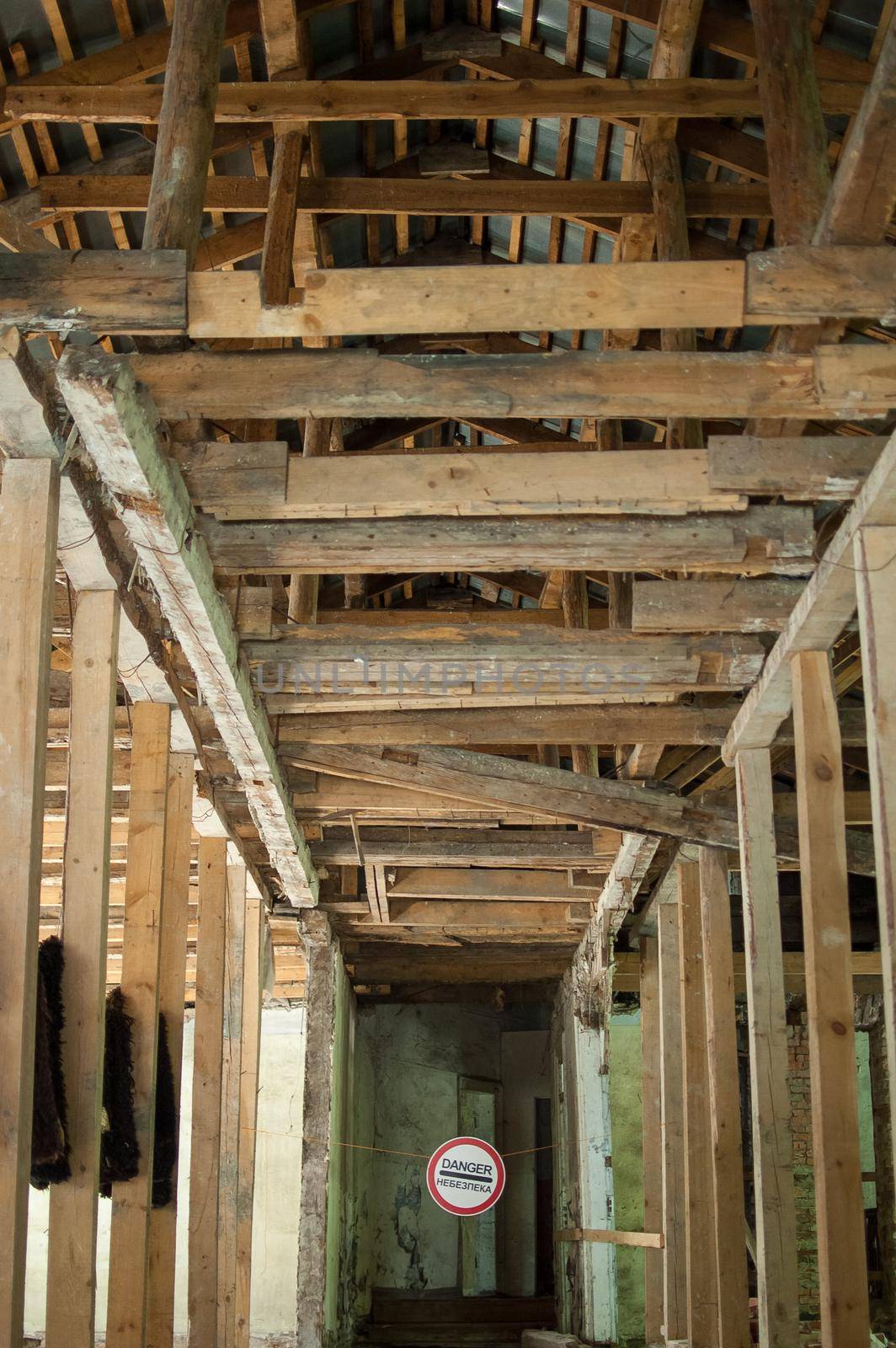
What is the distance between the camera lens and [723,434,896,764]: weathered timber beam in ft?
16.0

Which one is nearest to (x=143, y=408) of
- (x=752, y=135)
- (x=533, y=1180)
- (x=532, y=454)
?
(x=532, y=454)

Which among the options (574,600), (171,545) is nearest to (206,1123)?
(574,600)

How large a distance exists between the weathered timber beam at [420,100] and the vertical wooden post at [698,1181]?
5.04m

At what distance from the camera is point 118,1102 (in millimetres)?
5797

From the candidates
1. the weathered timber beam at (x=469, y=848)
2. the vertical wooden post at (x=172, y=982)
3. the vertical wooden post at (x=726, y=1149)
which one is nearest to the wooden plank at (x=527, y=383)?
the vertical wooden post at (x=172, y=982)

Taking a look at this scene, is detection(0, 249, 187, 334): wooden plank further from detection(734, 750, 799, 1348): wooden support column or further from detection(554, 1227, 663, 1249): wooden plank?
detection(554, 1227, 663, 1249): wooden plank

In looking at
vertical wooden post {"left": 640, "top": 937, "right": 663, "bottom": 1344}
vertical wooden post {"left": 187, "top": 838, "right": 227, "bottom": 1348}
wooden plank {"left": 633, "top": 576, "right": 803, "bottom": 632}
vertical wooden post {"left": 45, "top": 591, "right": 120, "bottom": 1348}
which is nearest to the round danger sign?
vertical wooden post {"left": 640, "top": 937, "right": 663, "bottom": 1344}

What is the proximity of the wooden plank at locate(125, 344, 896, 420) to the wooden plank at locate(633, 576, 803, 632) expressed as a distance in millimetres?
1391

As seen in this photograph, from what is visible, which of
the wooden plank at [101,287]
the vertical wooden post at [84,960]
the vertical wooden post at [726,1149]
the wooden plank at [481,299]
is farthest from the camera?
the vertical wooden post at [726,1149]

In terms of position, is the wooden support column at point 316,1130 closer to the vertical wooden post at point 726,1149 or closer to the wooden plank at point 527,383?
the vertical wooden post at point 726,1149

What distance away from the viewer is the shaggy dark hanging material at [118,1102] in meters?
5.70

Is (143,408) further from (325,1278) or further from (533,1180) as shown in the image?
(533,1180)

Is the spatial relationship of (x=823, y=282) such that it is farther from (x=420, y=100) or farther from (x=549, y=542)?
(x=420, y=100)

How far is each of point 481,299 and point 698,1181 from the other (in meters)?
6.02
